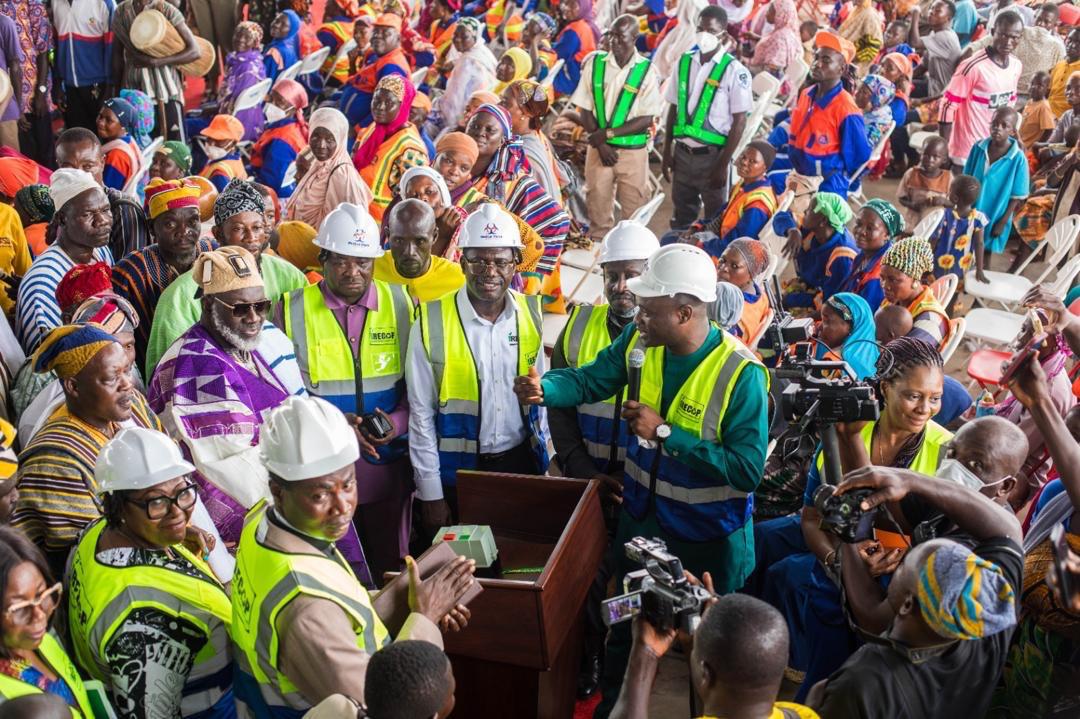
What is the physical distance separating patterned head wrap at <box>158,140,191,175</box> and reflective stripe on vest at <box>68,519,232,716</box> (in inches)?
175

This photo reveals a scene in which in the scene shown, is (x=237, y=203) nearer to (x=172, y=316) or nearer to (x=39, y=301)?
(x=172, y=316)

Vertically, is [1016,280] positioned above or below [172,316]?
below

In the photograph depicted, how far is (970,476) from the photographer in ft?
9.88

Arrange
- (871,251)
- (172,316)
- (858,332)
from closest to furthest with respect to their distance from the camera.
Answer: (172,316) → (858,332) → (871,251)

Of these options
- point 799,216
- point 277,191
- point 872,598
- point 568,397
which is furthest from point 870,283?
point 277,191

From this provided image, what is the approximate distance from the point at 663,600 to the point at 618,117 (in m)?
6.56

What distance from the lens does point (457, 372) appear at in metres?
3.89

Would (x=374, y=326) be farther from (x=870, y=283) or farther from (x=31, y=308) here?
(x=870, y=283)

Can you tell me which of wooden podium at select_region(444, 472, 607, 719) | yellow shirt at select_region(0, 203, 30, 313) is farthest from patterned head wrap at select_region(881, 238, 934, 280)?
yellow shirt at select_region(0, 203, 30, 313)

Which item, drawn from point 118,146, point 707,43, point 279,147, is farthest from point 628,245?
point 707,43

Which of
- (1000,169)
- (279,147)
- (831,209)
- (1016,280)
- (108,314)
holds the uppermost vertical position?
(108,314)

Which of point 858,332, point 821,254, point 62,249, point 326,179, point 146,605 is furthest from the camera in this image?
point 821,254

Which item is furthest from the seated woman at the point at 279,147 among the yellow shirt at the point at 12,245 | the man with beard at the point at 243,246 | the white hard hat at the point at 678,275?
the white hard hat at the point at 678,275

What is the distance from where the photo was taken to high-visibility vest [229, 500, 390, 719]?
228cm
